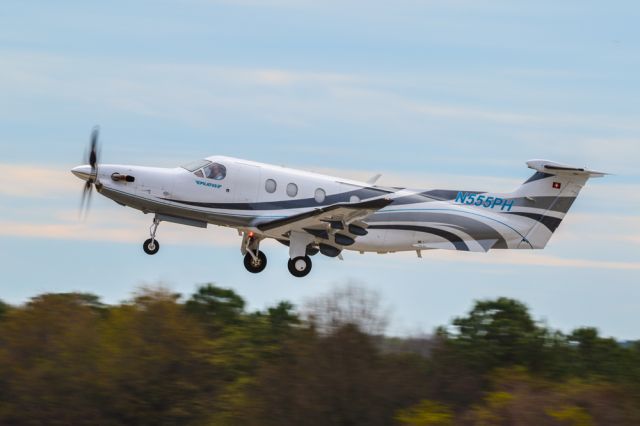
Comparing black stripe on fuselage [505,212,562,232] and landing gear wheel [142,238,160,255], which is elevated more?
black stripe on fuselage [505,212,562,232]

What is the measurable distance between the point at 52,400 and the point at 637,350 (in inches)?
1004

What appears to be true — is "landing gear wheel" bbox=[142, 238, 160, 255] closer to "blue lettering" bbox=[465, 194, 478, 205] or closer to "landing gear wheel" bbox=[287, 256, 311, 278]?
"landing gear wheel" bbox=[287, 256, 311, 278]

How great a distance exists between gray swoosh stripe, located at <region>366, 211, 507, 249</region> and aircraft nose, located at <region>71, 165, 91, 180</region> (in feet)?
28.9

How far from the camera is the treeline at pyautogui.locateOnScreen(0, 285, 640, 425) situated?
3319cm

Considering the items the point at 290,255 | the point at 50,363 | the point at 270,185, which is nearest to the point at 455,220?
the point at 290,255

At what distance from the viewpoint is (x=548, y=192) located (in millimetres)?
35250

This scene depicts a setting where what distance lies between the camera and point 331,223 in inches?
1282

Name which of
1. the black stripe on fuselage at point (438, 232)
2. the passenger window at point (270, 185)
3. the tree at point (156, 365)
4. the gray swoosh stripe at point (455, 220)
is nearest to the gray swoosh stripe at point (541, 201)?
→ the gray swoosh stripe at point (455, 220)

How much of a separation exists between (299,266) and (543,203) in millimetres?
8333

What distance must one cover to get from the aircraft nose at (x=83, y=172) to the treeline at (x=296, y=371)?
27.6 ft

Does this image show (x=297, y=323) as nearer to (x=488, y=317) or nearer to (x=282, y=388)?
(x=282, y=388)

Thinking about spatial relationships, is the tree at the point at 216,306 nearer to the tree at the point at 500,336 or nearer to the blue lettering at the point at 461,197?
the tree at the point at 500,336

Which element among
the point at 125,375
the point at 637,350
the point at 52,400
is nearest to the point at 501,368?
the point at 637,350

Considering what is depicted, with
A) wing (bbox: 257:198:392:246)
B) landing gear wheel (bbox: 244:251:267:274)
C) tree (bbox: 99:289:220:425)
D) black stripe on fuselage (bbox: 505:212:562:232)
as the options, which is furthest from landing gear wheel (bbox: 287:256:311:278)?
black stripe on fuselage (bbox: 505:212:562:232)
